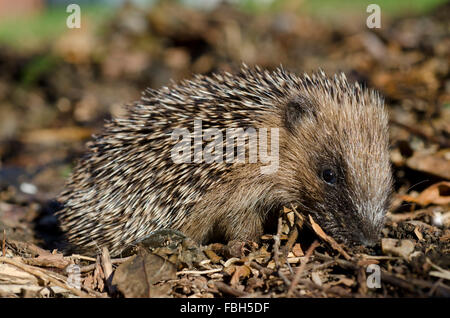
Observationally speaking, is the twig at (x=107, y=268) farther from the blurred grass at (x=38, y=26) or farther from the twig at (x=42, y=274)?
the blurred grass at (x=38, y=26)

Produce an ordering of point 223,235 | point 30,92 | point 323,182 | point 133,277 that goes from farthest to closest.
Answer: point 30,92
point 223,235
point 323,182
point 133,277

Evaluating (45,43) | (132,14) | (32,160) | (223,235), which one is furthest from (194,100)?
(45,43)

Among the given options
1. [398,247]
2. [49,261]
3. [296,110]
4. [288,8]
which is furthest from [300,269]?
[288,8]

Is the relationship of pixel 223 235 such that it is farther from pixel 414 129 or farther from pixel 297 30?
pixel 297 30

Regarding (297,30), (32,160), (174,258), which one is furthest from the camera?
(297,30)

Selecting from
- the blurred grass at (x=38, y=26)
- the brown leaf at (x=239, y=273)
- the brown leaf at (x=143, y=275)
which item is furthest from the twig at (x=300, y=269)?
the blurred grass at (x=38, y=26)

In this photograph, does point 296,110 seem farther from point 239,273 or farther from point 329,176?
point 239,273
